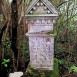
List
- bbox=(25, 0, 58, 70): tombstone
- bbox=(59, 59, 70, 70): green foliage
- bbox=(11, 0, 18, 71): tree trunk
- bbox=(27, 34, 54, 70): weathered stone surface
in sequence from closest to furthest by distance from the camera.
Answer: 1. bbox=(25, 0, 58, 70): tombstone
2. bbox=(11, 0, 18, 71): tree trunk
3. bbox=(27, 34, 54, 70): weathered stone surface
4. bbox=(59, 59, 70, 70): green foliage

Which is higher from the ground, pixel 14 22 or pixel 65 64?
pixel 14 22

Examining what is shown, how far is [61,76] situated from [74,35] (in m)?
4.37

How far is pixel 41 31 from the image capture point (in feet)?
13.3

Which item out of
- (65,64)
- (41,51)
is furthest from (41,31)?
(65,64)

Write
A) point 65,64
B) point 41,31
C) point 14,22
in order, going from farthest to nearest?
point 65,64, point 14,22, point 41,31

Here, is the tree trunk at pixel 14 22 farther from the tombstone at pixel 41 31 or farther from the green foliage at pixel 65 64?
the green foliage at pixel 65 64

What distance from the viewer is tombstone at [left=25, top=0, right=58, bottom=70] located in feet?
12.5

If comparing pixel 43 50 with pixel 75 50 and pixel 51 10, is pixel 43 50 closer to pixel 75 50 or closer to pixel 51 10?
pixel 51 10

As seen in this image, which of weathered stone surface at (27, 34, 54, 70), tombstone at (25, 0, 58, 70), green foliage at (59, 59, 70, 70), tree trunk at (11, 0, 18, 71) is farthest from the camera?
green foliage at (59, 59, 70, 70)

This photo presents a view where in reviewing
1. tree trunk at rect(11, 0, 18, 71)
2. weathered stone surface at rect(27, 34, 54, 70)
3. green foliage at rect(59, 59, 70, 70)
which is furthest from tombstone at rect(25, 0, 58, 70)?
green foliage at rect(59, 59, 70, 70)

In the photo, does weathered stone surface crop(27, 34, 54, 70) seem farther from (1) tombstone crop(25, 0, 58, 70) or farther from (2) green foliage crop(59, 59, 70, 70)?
(2) green foliage crop(59, 59, 70, 70)

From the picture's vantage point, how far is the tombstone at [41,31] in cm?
382

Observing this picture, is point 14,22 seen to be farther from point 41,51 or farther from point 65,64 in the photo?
point 65,64

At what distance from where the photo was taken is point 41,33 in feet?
13.3
